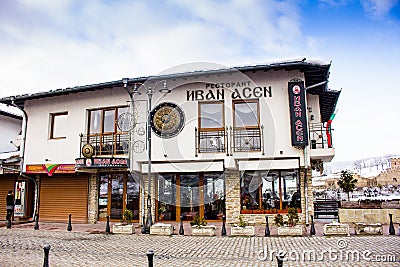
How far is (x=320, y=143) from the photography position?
565 inches

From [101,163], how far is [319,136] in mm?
9260

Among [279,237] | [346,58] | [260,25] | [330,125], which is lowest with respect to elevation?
[279,237]

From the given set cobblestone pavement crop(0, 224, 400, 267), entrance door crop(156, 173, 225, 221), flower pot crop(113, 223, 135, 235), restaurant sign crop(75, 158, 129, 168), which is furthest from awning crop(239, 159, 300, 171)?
restaurant sign crop(75, 158, 129, 168)

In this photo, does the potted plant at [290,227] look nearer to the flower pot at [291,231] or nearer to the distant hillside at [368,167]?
the flower pot at [291,231]

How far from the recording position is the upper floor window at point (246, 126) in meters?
14.1

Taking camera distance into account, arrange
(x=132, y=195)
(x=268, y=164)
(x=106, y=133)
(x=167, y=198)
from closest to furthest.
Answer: (x=268, y=164) → (x=167, y=198) → (x=132, y=195) → (x=106, y=133)

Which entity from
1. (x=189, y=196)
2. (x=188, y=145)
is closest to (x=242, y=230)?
(x=189, y=196)

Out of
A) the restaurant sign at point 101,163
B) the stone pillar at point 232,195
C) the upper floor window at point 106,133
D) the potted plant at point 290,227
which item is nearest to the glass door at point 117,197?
the upper floor window at point 106,133

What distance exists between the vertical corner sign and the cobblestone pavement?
3.89 meters

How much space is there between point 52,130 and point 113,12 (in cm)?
726

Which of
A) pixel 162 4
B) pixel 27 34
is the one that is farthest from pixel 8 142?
pixel 162 4

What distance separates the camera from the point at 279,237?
11227mm

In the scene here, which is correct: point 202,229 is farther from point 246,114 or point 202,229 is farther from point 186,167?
point 246,114

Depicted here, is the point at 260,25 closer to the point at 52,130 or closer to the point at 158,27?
the point at 158,27
